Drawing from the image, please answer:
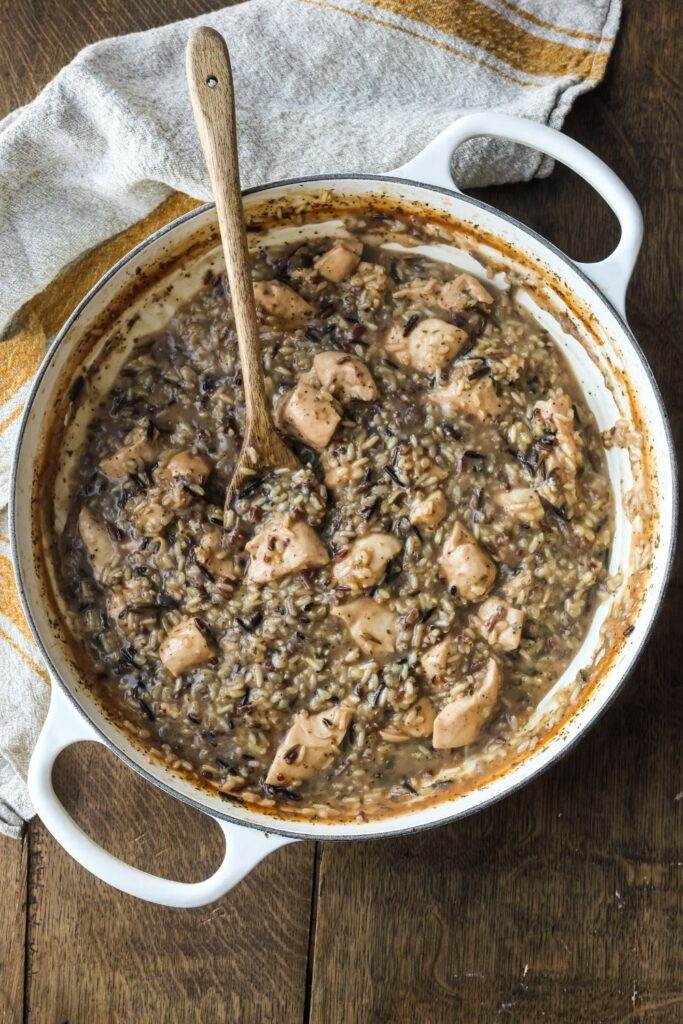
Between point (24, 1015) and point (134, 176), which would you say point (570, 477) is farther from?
point (24, 1015)

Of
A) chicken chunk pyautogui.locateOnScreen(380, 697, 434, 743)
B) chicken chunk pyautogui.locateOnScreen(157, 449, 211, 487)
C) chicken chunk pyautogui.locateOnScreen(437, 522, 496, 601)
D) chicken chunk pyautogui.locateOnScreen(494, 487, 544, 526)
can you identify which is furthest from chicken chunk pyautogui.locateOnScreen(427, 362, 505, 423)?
chicken chunk pyautogui.locateOnScreen(380, 697, 434, 743)

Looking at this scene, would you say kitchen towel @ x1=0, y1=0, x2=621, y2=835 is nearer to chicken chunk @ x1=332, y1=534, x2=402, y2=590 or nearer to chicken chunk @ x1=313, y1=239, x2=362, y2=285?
chicken chunk @ x1=313, y1=239, x2=362, y2=285

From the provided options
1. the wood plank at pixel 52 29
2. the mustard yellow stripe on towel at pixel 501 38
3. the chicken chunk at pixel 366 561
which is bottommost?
the chicken chunk at pixel 366 561

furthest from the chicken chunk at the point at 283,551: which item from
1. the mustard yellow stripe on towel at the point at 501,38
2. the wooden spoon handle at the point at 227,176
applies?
the mustard yellow stripe on towel at the point at 501,38

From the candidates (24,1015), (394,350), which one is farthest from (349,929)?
(394,350)

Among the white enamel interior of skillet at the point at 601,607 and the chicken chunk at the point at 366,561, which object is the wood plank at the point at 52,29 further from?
the chicken chunk at the point at 366,561

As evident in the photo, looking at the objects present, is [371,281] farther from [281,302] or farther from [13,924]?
[13,924]
